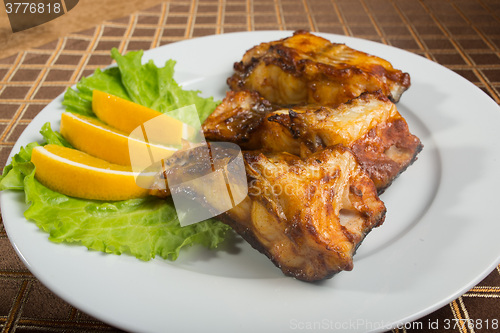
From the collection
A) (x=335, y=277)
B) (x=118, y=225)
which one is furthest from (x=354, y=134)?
(x=118, y=225)

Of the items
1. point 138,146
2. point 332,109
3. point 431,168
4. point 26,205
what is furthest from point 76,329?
point 431,168

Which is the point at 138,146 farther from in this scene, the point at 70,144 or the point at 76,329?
the point at 76,329

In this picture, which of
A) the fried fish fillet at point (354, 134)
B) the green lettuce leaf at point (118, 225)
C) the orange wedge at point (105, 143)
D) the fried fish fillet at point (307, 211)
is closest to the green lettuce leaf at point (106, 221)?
the green lettuce leaf at point (118, 225)

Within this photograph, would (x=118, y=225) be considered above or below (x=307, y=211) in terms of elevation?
below

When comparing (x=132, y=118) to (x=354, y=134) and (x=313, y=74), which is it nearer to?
(x=313, y=74)

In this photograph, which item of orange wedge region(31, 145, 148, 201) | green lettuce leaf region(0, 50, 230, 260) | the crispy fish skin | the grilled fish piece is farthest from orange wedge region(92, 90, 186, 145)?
the crispy fish skin

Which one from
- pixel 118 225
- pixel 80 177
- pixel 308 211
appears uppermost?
pixel 308 211

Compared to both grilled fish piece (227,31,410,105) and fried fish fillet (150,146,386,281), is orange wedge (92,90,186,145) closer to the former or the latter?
grilled fish piece (227,31,410,105)
